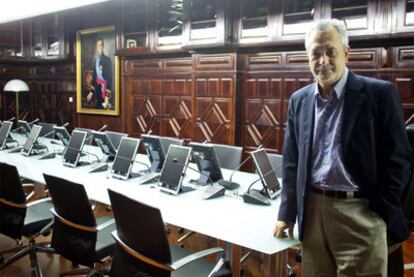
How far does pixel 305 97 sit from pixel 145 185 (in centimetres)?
159

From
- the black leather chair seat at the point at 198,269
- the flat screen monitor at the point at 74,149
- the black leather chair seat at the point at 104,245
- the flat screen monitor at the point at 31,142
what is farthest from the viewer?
the flat screen monitor at the point at 31,142

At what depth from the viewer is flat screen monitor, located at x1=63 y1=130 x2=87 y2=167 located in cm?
359

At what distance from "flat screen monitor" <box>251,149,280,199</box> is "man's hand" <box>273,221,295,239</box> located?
0.67 meters

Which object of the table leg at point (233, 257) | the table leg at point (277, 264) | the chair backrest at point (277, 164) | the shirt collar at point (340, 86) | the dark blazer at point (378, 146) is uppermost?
the shirt collar at point (340, 86)

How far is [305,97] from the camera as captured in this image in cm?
171

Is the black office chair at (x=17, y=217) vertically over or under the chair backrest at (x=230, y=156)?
under

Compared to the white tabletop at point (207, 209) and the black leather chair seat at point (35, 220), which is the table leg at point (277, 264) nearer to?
the white tabletop at point (207, 209)

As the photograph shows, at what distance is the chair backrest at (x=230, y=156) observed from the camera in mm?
3615

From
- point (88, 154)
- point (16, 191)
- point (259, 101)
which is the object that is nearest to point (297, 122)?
point (16, 191)

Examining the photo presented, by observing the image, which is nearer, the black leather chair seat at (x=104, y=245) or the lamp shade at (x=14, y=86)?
the black leather chair seat at (x=104, y=245)

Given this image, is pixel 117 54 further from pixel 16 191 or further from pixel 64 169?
pixel 16 191

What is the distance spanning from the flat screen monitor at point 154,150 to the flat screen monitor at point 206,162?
38cm

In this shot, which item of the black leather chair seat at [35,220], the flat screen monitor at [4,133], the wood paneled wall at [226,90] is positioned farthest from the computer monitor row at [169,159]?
the wood paneled wall at [226,90]

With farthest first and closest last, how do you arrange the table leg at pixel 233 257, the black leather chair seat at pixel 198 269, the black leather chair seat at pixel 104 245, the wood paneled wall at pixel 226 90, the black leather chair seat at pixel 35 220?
the wood paneled wall at pixel 226 90
the black leather chair seat at pixel 35 220
the black leather chair seat at pixel 104 245
the table leg at pixel 233 257
the black leather chair seat at pixel 198 269
